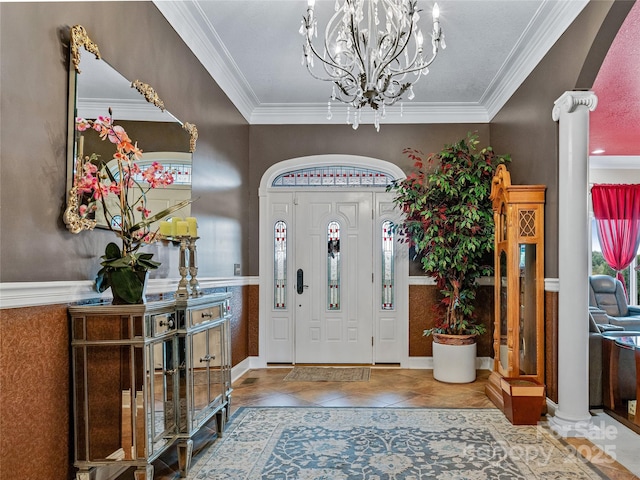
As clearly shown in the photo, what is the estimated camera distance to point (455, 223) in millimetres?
5094

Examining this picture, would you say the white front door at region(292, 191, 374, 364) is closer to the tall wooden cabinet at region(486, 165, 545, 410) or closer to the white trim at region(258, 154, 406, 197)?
the white trim at region(258, 154, 406, 197)

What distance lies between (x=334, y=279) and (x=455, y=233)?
164 centimetres

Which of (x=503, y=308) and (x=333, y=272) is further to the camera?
(x=333, y=272)

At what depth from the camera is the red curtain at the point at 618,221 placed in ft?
26.5

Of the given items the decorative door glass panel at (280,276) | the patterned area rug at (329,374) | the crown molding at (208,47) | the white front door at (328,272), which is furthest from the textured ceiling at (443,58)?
the patterned area rug at (329,374)

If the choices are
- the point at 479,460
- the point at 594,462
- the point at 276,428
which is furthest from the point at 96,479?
the point at 594,462

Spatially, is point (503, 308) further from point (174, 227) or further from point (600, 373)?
point (174, 227)

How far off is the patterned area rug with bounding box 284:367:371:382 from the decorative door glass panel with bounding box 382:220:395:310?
837 mm

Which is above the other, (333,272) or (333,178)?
(333,178)

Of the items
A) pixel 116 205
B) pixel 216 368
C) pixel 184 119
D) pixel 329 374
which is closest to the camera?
pixel 116 205

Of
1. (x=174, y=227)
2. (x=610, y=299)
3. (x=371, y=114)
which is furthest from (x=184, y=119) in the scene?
(x=610, y=299)

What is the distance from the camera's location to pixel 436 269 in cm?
540

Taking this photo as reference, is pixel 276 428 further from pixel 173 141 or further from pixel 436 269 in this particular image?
pixel 436 269

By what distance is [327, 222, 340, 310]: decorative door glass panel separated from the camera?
607 cm
